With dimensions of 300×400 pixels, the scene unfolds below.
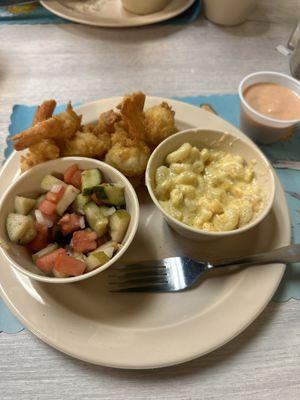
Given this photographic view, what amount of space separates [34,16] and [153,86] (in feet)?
3.22

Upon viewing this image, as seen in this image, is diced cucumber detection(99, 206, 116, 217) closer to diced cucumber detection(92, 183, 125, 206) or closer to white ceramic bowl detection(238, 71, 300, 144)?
diced cucumber detection(92, 183, 125, 206)

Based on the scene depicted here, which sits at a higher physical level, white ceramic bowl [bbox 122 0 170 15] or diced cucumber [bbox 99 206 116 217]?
white ceramic bowl [bbox 122 0 170 15]

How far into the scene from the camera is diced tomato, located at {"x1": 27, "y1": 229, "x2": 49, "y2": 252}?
50.9 inches

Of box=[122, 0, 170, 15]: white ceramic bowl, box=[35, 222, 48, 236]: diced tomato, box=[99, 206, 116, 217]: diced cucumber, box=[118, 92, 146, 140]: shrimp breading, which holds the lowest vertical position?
box=[35, 222, 48, 236]: diced tomato

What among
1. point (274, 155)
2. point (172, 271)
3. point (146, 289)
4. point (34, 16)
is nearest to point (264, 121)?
point (274, 155)

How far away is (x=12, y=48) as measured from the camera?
2.23 metres

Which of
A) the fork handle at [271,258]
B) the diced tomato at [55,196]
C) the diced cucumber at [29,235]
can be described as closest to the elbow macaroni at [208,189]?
the fork handle at [271,258]

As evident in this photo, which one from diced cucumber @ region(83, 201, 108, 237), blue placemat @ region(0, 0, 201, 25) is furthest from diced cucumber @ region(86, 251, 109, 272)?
blue placemat @ region(0, 0, 201, 25)

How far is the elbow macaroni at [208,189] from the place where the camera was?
4.36 feet

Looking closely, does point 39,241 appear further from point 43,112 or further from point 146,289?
point 43,112

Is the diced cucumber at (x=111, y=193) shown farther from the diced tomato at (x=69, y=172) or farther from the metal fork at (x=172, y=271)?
the metal fork at (x=172, y=271)

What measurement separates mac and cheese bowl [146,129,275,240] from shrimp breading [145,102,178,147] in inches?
3.8

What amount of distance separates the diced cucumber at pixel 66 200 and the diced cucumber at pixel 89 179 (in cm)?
4

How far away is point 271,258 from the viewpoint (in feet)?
4.32
